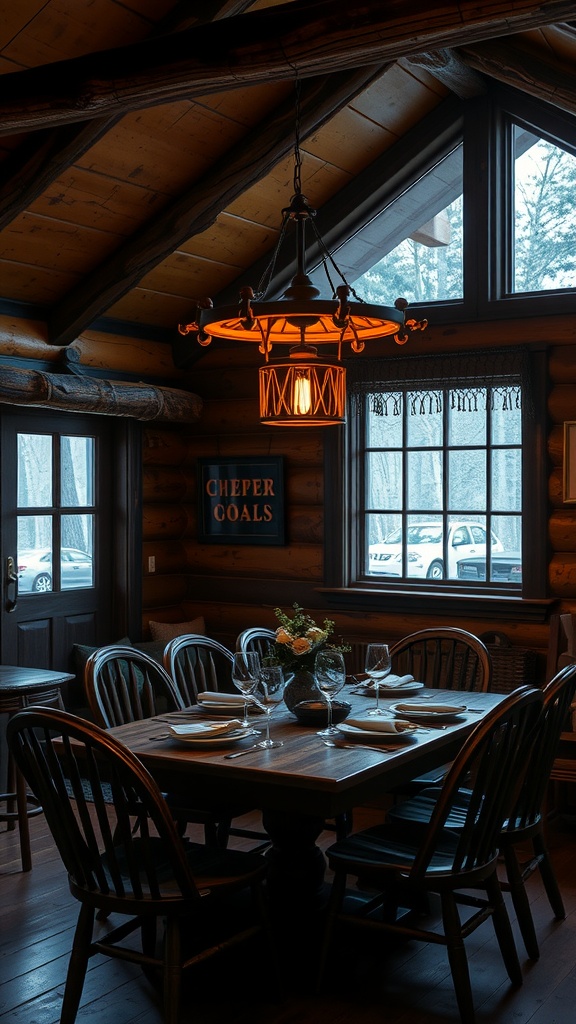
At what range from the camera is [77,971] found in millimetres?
2865

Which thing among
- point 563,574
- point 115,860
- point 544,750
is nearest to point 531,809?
point 544,750

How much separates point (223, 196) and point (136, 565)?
2.23m

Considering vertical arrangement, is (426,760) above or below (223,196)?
below

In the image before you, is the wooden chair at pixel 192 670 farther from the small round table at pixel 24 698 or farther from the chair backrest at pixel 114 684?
the small round table at pixel 24 698

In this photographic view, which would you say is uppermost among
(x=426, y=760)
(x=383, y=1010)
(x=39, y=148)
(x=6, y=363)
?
(x=39, y=148)

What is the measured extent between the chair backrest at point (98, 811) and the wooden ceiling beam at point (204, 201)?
299 centimetres

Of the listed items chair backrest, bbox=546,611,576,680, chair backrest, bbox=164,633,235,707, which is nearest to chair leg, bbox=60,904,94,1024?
chair backrest, bbox=164,633,235,707

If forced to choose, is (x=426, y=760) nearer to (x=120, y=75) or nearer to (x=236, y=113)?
(x=120, y=75)

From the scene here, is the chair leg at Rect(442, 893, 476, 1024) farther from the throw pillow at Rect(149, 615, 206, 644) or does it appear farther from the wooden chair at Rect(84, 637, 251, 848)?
the throw pillow at Rect(149, 615, 206, 644)

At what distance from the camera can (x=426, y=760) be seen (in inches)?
127

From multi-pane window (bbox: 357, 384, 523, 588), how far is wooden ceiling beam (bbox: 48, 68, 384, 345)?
1.41 m

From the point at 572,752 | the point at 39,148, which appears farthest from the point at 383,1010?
the point at 39,148

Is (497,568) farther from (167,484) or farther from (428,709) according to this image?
(167,484)

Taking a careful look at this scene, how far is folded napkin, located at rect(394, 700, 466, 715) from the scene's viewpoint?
3.57 meters
